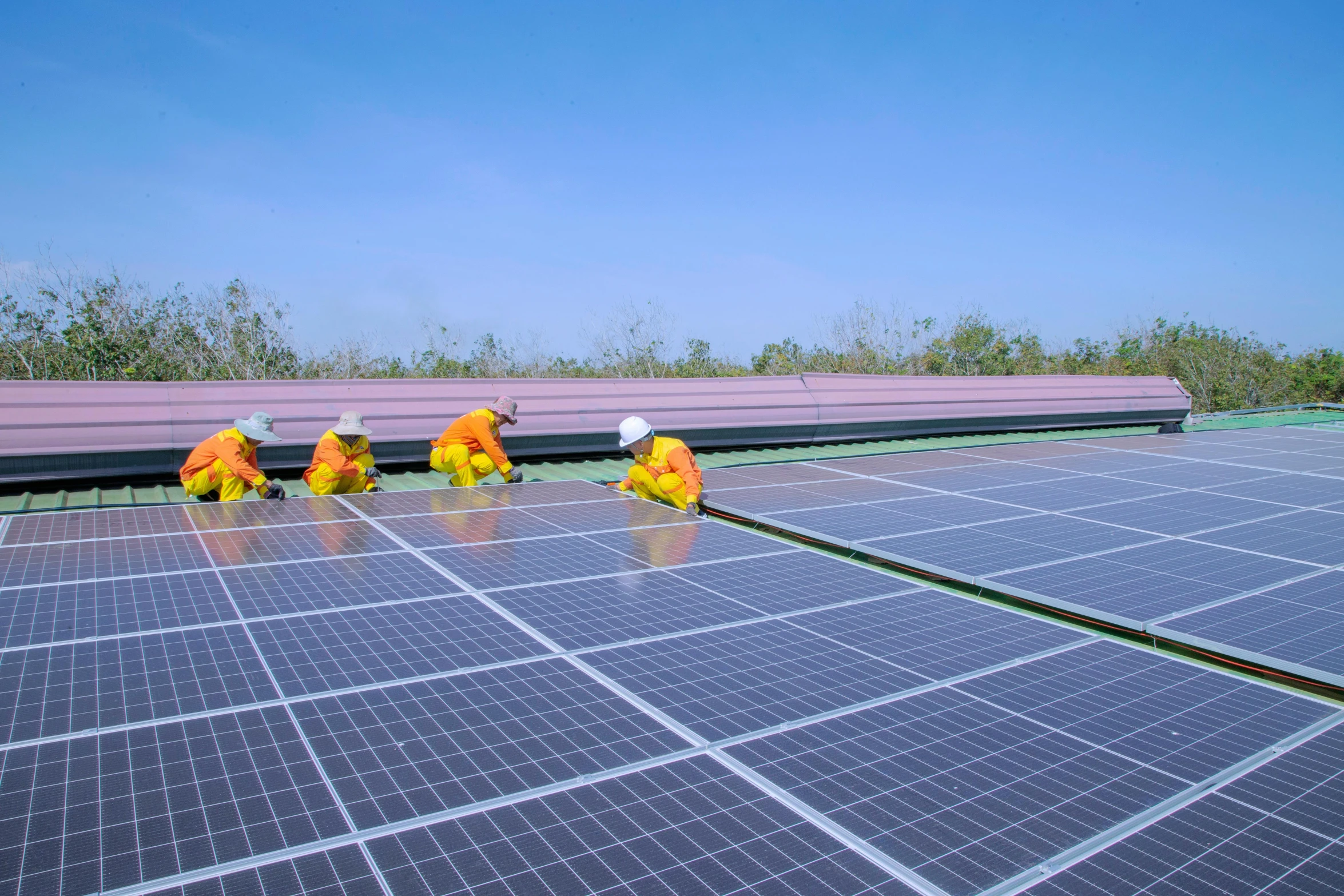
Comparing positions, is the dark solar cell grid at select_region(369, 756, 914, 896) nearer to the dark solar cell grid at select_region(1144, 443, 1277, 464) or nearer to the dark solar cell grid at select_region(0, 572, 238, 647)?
the dark solar cell grid at select_region(0, 572, 238, 647)

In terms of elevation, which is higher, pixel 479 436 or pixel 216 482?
pixel 479 436

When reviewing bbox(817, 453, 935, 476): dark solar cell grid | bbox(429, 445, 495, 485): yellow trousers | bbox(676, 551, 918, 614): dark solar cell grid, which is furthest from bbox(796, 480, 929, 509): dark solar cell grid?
bbox(429, 445, 495, 485): yellow trousers

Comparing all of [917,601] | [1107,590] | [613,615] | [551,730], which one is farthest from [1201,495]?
[551,730]

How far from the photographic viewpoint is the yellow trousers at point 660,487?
843 cm

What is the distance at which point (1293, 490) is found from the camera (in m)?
9.08

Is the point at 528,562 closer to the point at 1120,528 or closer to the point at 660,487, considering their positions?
the point at 660,487

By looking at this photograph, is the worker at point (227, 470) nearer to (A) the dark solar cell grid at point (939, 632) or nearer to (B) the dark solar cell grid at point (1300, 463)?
(A) the dark solar cell grid at point (939, 632)

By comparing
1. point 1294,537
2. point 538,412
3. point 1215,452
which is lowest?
point 1294,537

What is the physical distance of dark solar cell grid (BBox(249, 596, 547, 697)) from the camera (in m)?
3.64

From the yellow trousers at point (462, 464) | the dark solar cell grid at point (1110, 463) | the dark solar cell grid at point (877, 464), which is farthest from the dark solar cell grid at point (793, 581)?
the dark solar cell grid at point (1110, 463)

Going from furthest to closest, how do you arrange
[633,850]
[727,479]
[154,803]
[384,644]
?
[727,479] → [384,644] → [154,803] → [633,850]

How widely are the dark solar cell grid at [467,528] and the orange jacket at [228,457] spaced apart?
8.24 feet

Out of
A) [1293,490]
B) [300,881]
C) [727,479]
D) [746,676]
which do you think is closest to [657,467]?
[727,479]

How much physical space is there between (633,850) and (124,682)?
93.3 inches
